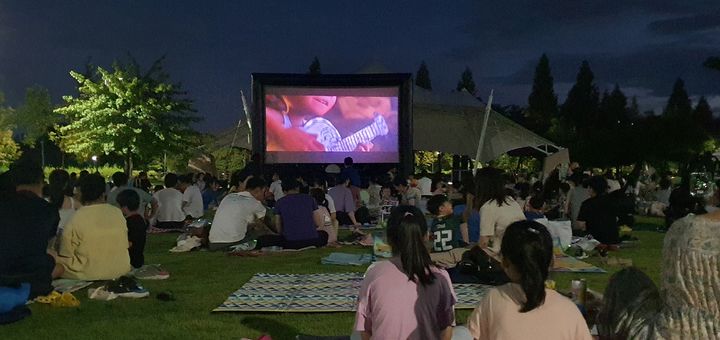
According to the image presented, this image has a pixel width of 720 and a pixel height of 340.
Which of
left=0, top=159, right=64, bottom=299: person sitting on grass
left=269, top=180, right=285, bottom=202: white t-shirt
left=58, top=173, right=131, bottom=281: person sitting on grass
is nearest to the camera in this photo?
left=0, top=159, right=64, bottom=299: person sitting on grass

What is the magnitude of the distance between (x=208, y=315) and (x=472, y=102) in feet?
77.7

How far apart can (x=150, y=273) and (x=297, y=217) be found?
274 centimetres

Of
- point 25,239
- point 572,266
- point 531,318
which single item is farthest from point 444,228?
point 531,318

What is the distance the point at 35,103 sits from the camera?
61.5m

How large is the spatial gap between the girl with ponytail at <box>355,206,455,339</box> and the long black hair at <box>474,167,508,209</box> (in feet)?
11.9

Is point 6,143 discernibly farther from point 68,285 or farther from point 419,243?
point 419,243

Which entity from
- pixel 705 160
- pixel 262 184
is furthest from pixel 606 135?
pixel 262 184

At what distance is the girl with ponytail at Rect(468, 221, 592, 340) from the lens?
9.02ft

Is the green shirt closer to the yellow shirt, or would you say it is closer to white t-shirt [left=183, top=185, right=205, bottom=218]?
the yellow shirt

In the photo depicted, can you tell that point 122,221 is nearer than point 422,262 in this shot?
No

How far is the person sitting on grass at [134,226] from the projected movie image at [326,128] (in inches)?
483

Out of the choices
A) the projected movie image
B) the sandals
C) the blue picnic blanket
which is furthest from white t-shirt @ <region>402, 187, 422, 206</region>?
the sandals

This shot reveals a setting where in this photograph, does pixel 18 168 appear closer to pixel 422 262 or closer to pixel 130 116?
pixel 422 262

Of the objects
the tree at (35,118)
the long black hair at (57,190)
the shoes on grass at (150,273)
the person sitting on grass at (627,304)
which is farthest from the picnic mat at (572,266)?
the tree at (35,118)
